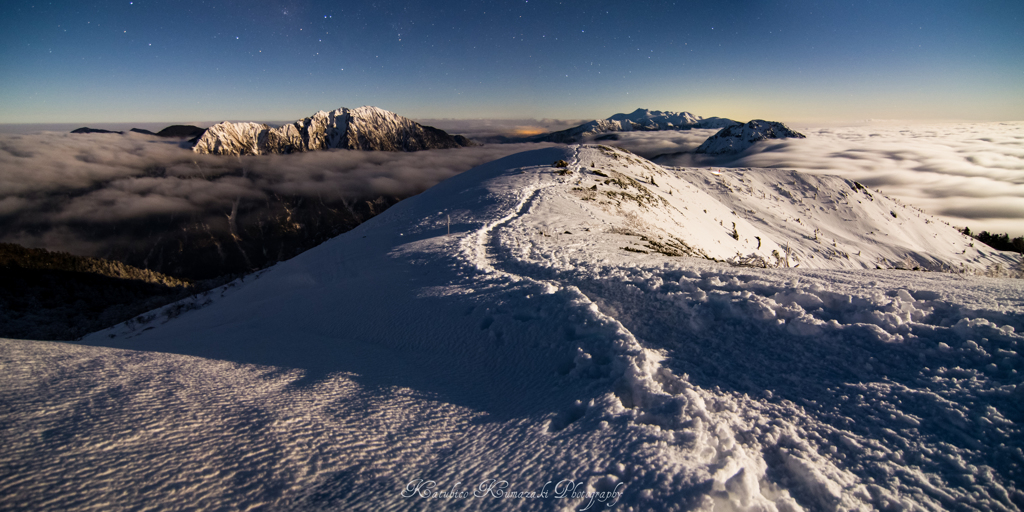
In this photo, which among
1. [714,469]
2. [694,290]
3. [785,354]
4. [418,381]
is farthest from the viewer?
[694,290]

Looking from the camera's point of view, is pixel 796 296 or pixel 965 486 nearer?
pixel 965 486

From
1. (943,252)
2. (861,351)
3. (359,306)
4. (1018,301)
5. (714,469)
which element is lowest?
(943,252)

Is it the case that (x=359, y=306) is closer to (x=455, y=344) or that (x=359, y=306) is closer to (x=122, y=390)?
(x=455, y=344)

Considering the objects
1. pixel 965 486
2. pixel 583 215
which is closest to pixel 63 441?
pixel 965 486

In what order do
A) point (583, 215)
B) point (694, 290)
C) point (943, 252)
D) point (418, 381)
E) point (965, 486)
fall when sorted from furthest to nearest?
point (943, 252), point (583, 215), point (694, 290), point (418, 381), point (965, 486)

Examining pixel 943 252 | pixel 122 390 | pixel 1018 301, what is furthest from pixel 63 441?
pixel 943 252

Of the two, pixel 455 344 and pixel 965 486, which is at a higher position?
pixel 965 486

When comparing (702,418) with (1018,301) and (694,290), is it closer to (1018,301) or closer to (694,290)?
(694,290)
